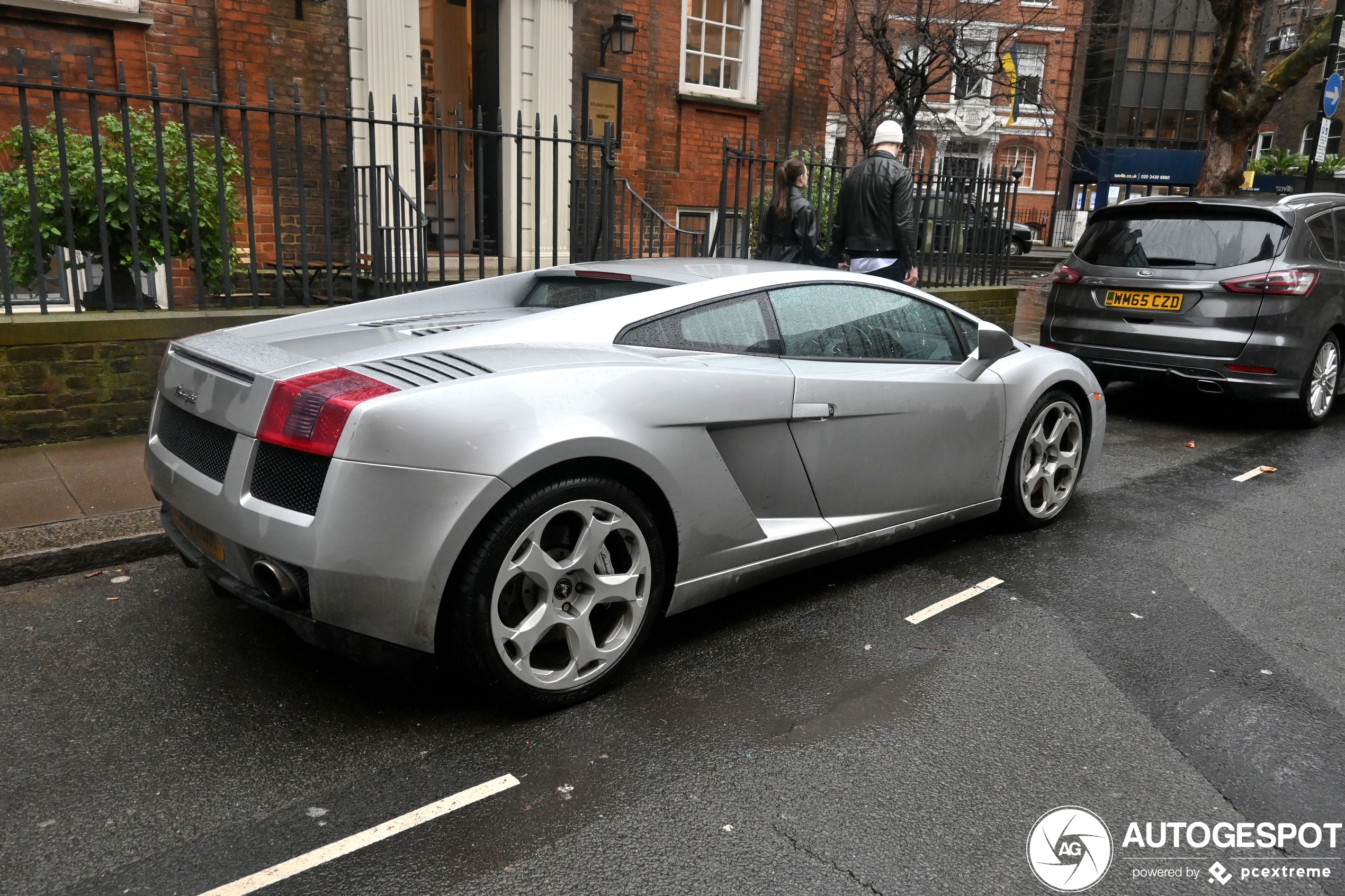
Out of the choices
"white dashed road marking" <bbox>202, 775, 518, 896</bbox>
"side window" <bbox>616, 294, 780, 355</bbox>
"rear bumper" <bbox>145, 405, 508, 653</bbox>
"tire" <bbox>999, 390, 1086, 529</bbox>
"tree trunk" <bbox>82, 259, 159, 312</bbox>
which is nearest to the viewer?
"white dashed road marking" <bbox>202, 775, 518, 896</bbox>

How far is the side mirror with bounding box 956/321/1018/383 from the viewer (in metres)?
4.52

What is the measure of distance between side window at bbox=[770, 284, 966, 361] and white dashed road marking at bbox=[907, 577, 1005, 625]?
99cm

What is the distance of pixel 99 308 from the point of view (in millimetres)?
6402

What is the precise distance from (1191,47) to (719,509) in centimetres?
4993

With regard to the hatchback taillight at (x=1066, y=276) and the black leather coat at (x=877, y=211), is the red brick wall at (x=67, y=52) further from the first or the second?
the hatchback taillight at (x=1066, y=276)

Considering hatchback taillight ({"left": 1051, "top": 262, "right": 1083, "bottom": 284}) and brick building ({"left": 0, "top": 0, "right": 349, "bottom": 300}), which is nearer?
hatchback taillight ({"left": 1051, "top": 262, "right": 1083, "bottom": 284})

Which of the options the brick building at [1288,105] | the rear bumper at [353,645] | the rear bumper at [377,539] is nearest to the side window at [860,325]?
the rear bumper at [377,539]

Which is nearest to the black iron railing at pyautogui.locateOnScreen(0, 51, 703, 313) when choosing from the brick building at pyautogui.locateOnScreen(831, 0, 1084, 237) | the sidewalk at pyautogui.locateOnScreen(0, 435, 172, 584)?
the sidewalk at pyautogui.locateOnScreen(0, 435, 172, 584)

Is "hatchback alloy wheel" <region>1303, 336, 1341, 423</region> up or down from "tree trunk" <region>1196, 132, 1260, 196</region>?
down

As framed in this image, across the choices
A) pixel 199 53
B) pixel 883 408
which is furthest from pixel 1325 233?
pixel 199 53

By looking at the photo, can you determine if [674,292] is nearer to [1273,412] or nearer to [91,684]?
[91,684]

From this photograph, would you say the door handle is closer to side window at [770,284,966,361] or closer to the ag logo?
side window at [770,284,966,361]

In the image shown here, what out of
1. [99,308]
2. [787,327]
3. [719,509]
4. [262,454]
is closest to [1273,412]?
[787,327]

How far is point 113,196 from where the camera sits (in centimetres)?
614
